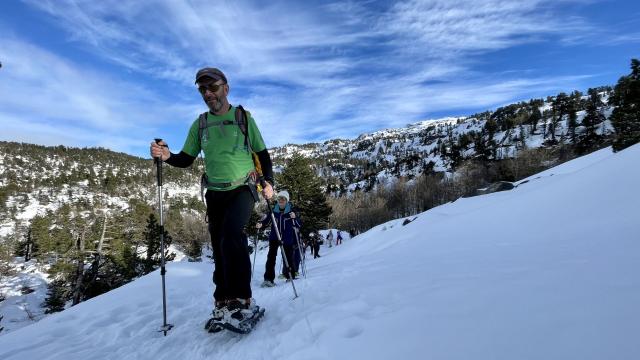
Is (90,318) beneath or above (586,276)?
beneath

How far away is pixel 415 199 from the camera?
9219 cm

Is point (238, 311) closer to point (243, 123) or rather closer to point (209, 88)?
point (243, 123)

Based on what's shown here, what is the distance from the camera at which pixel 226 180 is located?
387 centimetres

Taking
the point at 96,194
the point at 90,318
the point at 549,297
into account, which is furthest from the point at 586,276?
the point at 96,194

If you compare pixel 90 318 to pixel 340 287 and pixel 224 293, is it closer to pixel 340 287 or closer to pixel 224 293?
pixel 224 293

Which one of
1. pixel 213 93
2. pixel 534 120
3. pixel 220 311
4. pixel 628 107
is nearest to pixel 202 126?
pixel 213 93

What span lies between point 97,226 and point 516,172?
229 ft

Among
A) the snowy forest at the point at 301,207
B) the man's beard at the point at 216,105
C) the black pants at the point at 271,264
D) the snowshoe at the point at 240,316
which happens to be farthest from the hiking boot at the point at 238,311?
the black pants at the point at 271,264

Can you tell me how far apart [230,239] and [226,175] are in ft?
2.28

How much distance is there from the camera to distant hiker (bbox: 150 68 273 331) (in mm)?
3795

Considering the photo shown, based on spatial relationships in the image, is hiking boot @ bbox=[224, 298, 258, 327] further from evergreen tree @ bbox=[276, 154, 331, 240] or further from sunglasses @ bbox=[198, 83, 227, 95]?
evergreen tree @ bbox=[276, 154, 331, 240]

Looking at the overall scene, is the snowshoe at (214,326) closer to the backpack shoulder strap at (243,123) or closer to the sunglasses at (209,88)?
the backpack shoulder strap at (243,123)

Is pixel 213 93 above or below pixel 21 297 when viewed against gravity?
above

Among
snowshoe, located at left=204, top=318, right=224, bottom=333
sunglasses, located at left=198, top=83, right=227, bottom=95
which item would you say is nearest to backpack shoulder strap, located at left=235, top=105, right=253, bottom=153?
sunglasses, located at left=198, top=83, right=227, bottom=95
